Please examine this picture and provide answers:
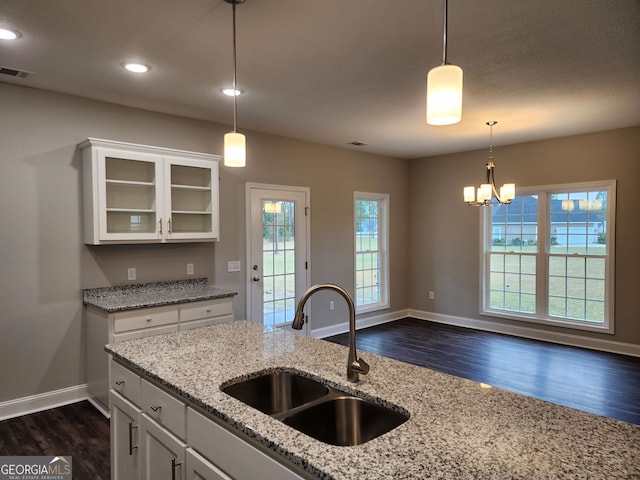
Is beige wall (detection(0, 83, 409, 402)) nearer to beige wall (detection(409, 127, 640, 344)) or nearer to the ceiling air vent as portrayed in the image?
the ceiling air vent

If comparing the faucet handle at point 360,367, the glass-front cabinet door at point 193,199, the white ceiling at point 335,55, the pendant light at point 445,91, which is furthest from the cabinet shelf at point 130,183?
the pendant light at point 445,91

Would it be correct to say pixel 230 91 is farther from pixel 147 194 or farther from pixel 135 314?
pixel 135 314

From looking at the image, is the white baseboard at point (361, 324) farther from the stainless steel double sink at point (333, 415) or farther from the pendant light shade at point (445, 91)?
the pendant light shade at point (445, 91)

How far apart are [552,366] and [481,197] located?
6.56ft

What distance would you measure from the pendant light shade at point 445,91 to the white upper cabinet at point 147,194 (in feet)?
10.1

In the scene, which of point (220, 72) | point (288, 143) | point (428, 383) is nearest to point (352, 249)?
point (288, 143)

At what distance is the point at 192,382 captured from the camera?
65.1 inches

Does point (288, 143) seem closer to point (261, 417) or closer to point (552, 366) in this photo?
point (552, 366)

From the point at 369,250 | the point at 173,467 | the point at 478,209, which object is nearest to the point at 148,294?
the point at 173,467

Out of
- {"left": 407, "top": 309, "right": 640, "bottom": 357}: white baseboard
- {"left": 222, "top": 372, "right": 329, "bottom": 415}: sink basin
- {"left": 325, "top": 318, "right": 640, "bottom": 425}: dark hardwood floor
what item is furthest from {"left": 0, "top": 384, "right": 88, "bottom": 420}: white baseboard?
{"left": 407, "top": 309, "right": 640, "bottom": 357}: white baseboard

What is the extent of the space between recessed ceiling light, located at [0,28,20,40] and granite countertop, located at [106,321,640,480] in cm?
206

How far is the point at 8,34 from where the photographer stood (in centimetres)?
253

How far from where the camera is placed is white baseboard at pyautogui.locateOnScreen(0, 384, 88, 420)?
3393 mm

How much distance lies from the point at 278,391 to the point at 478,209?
5295 mm
